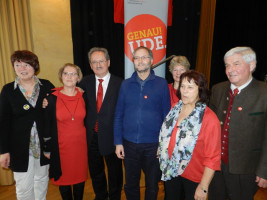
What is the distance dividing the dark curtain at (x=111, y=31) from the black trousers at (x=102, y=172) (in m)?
1.74

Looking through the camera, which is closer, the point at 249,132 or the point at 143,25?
the point at 249,132

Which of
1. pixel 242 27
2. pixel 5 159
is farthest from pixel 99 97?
pixel 242 27

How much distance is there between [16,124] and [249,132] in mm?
1983

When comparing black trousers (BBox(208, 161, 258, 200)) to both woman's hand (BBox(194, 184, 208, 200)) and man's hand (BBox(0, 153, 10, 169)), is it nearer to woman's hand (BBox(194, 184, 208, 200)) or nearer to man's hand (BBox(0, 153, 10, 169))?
woman's hand (BBox(194, 184, 208, 200))

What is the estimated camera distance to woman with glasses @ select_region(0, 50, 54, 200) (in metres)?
1.71

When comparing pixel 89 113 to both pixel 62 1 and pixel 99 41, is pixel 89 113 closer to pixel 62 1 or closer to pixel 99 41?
pixel 99 41

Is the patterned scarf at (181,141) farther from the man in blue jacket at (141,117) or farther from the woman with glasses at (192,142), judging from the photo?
the man in blue jacket at (141,117)

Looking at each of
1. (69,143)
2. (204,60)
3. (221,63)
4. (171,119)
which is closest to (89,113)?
(69,143)

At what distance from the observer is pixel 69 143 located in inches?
73.1

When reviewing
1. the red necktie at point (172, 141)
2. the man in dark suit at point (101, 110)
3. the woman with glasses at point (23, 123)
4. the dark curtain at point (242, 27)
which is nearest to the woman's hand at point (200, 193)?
the red necktie at point (172, 141)

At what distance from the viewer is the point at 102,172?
2199 mm

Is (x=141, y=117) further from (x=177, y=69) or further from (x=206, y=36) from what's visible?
(x=206, y=36)

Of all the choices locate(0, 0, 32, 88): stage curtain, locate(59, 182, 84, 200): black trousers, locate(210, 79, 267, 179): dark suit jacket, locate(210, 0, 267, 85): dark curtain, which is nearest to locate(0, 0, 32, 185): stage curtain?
locate(0, 0, 32, 88): stage curtain

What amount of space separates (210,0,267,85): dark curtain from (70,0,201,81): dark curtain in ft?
1.74
